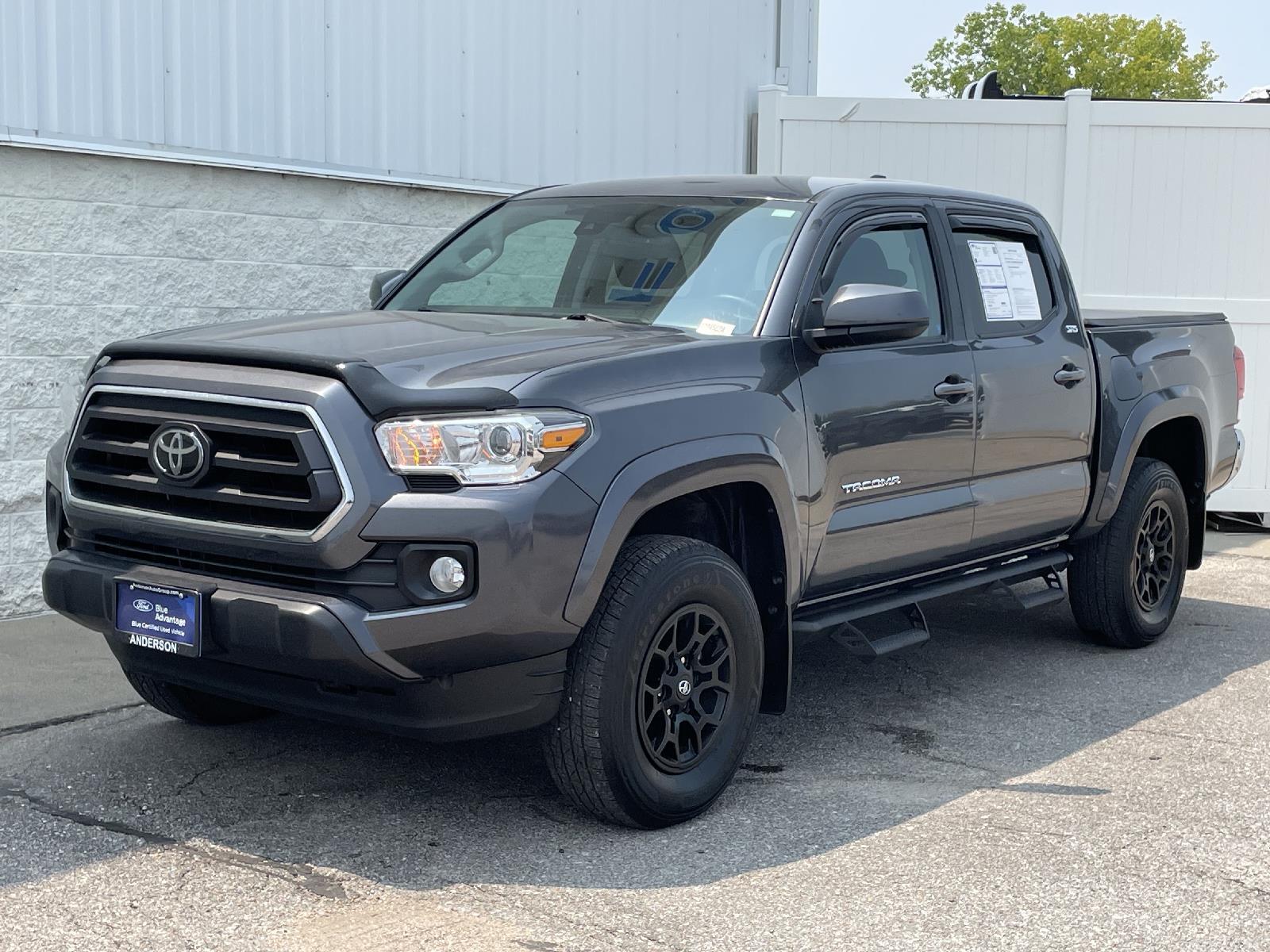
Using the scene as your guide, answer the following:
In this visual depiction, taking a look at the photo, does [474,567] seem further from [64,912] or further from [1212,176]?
[1212,176]

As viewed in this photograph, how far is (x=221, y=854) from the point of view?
4.12m

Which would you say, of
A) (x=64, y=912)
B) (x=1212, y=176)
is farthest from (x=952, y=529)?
(x=1212, y=176)

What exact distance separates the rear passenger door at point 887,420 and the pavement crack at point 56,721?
2526 mm

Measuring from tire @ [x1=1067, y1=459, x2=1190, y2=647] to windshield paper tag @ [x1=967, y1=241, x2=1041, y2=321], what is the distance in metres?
1.09

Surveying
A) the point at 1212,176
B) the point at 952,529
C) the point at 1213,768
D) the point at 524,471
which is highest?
the point at 1212,176

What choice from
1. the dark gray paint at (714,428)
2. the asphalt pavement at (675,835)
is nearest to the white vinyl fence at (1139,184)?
the dark gray paint at (714,428)

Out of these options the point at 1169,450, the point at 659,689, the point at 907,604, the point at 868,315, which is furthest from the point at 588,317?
the point at 1169,450

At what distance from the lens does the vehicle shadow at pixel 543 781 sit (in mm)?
4176

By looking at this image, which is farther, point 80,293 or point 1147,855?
point 80,293

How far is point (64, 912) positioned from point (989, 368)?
3671 millimetres

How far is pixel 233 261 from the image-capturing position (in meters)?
7.57

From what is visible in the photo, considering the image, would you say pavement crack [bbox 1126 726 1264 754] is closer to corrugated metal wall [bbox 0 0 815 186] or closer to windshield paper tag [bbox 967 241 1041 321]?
windshield paper tag [bbox 967 241 1041 321]

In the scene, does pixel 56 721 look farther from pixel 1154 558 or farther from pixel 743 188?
pixel 1154 558

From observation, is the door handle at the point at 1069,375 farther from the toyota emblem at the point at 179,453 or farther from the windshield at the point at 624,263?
the toyota emblem at the point at 179,453
